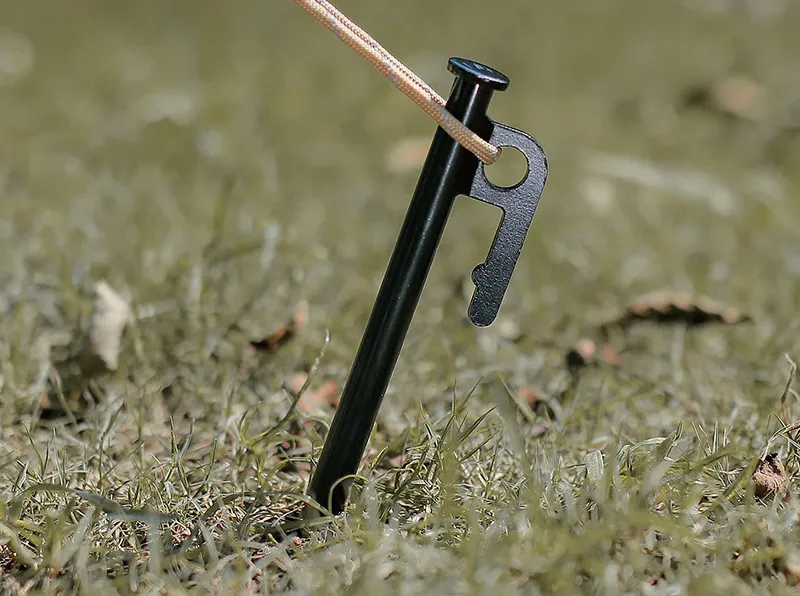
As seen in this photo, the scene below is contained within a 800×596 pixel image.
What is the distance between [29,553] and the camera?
145 cm

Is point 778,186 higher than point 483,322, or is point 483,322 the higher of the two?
point 778,186

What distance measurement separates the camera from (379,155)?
3957 mm

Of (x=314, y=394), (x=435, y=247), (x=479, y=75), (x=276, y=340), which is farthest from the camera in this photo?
(x=276, y=340)

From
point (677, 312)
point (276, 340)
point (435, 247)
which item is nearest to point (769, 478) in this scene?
point (435, 247)

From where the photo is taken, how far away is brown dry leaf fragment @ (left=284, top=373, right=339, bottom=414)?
1980 mm

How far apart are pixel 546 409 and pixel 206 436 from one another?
2.18ft

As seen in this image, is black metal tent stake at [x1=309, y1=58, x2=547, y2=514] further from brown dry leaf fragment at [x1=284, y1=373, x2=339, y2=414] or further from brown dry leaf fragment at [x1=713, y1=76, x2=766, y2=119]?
brown dry leaf fragment at [x1=713, y1=76, x2=766, y2=119]

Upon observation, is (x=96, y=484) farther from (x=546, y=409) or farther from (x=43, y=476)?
(x=546, y=409)

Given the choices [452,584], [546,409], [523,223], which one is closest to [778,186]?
[546,409]

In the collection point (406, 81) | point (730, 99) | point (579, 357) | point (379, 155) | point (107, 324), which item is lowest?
point (107, 324)

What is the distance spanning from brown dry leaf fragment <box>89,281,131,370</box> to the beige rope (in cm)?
95

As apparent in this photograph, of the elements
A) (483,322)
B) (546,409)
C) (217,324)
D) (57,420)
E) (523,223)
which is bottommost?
(57,420)

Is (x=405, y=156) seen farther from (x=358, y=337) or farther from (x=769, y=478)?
(x=769, y=478)

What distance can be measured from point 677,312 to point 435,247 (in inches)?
44.6
